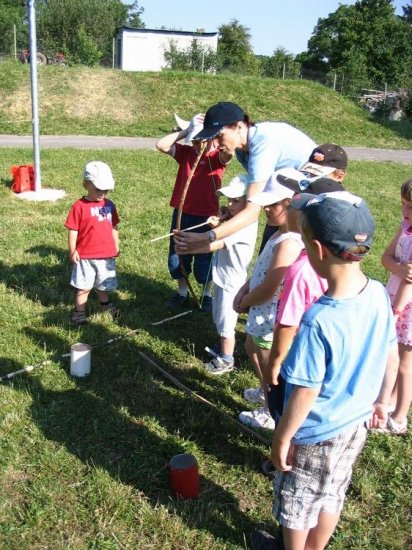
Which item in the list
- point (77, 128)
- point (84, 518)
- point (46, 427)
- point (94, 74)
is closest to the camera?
point (84, 518)

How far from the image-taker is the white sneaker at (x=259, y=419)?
3500 mm

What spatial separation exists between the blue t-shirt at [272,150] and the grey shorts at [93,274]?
176cm

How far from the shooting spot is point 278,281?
113 inches

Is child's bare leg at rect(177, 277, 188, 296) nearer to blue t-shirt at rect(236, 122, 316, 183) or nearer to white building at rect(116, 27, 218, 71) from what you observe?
blue t-shirt at rect(236, 122, 316, 183)

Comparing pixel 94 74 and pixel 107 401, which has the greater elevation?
pixel 94 74

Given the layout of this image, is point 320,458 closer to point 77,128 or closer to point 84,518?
point 84,518

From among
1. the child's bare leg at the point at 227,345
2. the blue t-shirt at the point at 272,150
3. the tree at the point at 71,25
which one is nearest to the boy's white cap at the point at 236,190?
the blue t-shirt at the point at 272,150

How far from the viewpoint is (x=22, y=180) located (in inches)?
364

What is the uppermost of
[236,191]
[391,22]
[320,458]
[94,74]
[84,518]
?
[391,22]

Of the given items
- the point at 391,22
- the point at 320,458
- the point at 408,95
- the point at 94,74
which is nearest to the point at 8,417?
the point at 320,458

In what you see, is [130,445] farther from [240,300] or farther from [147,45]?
[147,45]

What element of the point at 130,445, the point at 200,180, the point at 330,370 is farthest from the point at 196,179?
the point at 330,370

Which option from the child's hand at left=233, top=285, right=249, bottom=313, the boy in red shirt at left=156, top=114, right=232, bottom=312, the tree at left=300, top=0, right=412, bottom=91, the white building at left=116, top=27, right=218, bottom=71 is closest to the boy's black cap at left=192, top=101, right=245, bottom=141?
the child's hand at left=233, top=285, right=249, bottom=313

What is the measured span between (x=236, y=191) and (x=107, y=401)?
1.66 metres
